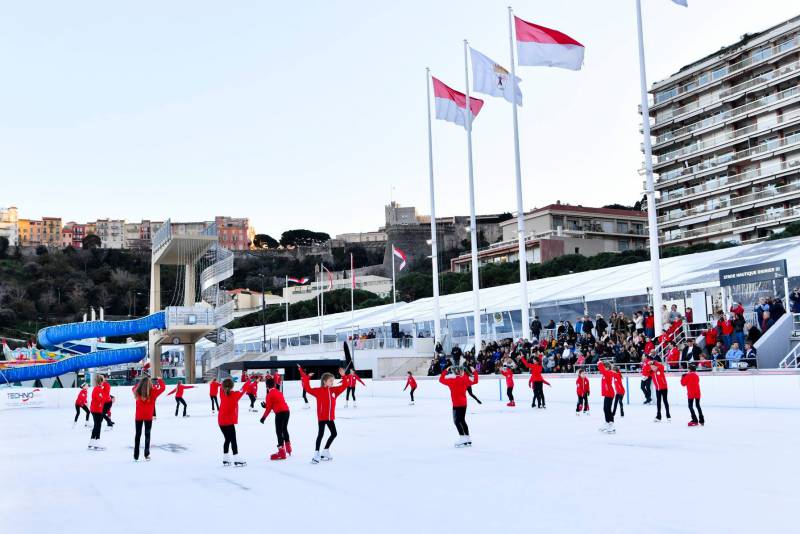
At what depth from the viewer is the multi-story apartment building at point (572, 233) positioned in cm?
9781

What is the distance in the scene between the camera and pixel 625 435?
16.7 meters


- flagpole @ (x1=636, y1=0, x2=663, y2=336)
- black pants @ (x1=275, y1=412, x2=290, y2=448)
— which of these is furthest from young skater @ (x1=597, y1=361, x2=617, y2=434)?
flagpole @ (x1=636, y1=0, x2=663, y2=336)

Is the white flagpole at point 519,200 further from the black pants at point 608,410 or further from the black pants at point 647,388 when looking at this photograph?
the black pants at point 608,410

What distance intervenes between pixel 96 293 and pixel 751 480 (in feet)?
476

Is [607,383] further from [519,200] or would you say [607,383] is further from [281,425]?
[519,200]

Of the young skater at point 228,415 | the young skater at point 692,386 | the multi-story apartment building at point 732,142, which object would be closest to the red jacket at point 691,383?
the young skater at point 692,386

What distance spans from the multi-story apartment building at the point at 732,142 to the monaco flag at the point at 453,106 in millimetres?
45362

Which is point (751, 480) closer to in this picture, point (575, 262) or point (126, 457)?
point (126, 457)

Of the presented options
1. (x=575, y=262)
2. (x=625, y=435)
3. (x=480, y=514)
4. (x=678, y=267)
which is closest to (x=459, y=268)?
(x=575, y=262)

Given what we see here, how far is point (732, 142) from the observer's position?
267 feet

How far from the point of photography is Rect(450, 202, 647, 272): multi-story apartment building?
9781 centimetres

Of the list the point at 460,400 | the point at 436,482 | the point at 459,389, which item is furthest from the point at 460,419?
the point at 436,482

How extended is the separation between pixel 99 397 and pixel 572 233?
8834 centimetres

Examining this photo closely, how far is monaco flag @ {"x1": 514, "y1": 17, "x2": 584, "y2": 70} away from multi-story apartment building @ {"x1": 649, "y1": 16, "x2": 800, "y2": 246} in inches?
1972
